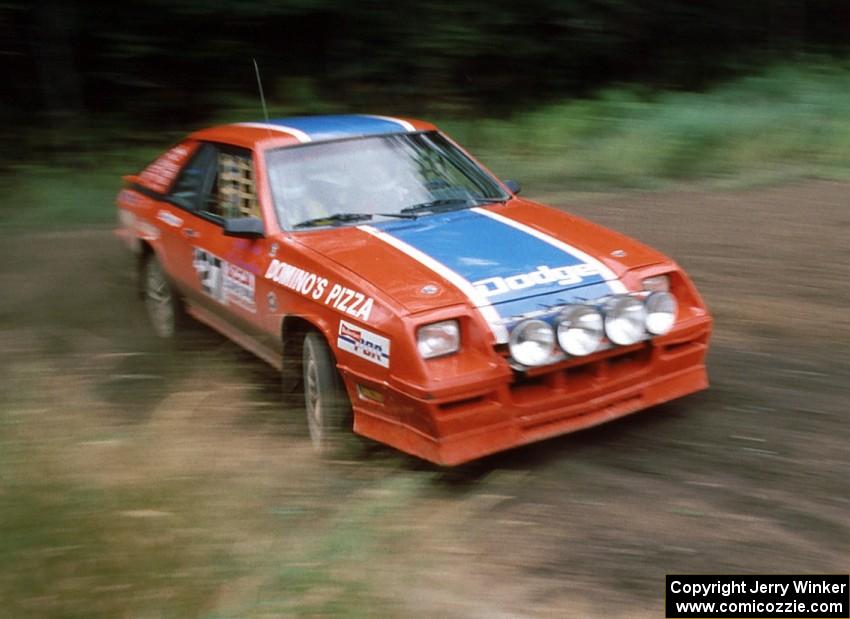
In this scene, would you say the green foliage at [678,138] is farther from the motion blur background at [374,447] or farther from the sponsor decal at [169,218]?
the sponsor decal at [169,218]

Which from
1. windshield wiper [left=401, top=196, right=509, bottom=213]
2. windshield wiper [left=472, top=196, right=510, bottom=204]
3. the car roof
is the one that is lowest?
windshield wiper [left=472, top=196, right=510, bottom=204]

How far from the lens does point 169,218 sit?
6.46 metres

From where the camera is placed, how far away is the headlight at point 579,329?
14.7 feet

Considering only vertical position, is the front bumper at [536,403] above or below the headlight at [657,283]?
below

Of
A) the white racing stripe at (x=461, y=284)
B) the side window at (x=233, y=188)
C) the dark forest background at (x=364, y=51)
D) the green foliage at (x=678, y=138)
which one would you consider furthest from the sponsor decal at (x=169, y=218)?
the dark forest background at (x=364, y=51)

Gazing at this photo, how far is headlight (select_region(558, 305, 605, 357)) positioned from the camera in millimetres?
4488

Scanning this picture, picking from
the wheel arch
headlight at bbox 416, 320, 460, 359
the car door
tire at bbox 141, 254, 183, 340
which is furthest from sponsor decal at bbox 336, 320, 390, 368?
tire at bbox 141, 254, 183, 340

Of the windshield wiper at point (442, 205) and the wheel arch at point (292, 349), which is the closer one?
the wheel arch at point (292, 349)

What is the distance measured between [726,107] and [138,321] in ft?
27.1

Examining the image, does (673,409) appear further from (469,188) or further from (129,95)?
(129,95)

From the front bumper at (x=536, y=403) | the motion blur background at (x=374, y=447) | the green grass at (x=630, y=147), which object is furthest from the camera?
the green grass at (x=630, y=147)

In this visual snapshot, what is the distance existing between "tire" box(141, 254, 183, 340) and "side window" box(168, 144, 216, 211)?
492 millimetres

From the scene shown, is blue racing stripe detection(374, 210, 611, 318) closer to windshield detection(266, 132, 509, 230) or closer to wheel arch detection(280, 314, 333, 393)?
windshield detection(266, 132, 509, 230)

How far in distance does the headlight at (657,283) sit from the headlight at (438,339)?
3.21 ft
